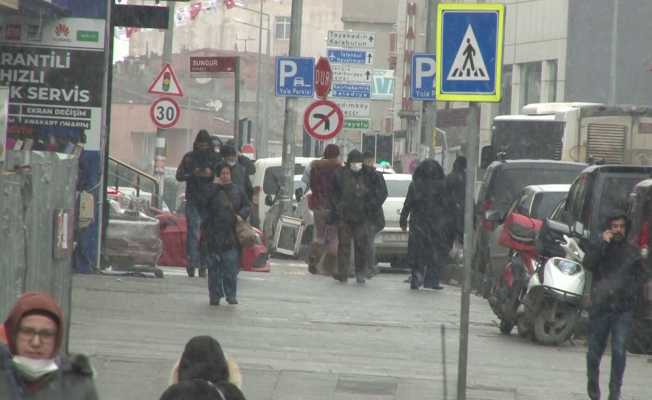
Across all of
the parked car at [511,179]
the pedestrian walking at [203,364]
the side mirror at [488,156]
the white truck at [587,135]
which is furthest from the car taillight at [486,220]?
the pedestrian walking at [203,364]

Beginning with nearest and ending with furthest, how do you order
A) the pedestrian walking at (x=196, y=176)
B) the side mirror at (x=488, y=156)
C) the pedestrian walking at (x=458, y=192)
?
the pedestrian walking at (x=196, y=176)
the pedestrian walking at (x=458, y=192)
the side mirror at (x=488, y=156)

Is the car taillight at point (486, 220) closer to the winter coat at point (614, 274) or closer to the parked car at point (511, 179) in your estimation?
the parked car at point (511, 179)

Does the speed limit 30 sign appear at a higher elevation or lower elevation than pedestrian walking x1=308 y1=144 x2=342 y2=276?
higher

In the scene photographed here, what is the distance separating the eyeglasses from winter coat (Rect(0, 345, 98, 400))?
97 mm

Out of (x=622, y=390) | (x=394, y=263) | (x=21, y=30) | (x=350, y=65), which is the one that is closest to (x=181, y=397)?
(x=622, y=390)

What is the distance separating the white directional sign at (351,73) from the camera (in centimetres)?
3762

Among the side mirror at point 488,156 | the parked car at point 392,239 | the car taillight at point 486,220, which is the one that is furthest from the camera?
the side mirror at point 488,156

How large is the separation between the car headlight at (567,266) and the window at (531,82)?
2055 inches

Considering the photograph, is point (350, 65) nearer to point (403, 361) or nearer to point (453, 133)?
point (453, 133)

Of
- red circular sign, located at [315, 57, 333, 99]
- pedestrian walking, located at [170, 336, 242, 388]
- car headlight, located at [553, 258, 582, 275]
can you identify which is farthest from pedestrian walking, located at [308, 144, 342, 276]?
pedestrian walking, located at [170, 336, 242, 388]

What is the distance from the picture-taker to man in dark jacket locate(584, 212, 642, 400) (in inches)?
482

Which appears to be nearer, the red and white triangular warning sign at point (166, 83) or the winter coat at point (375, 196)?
the winter coat at point (375, 196)

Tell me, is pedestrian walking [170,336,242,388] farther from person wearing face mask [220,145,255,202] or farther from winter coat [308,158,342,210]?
A: winter coat [308,158,342,210]

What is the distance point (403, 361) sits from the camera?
13711mm
